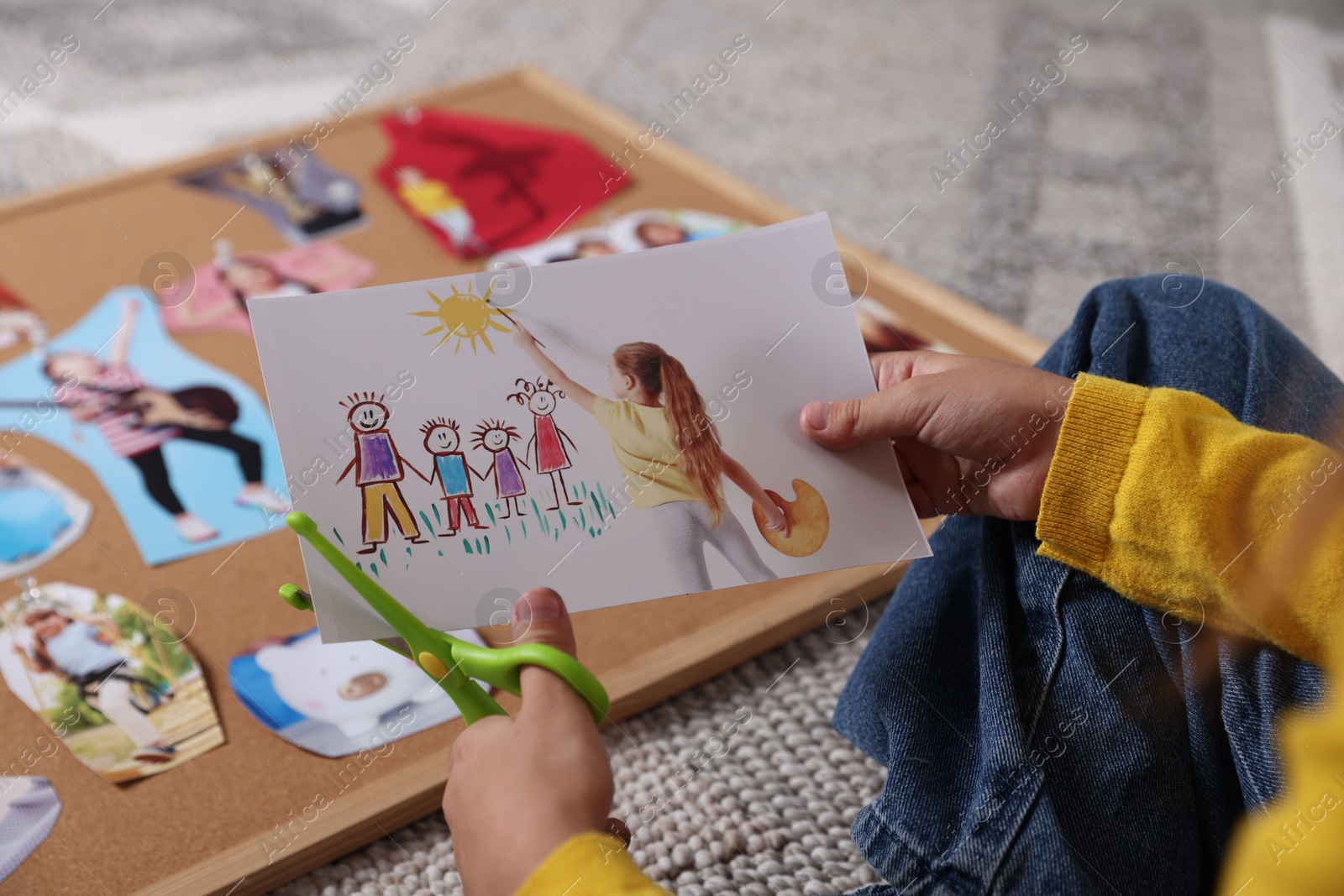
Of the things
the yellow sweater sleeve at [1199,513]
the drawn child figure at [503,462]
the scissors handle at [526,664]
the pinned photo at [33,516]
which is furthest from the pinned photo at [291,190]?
the yellow sweater sleeve at [1199,513]

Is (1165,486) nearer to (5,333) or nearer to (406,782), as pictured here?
(406,782)

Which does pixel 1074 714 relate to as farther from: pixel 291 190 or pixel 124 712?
pixel 291 190

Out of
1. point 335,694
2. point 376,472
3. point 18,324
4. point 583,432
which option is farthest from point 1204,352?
point 18,324

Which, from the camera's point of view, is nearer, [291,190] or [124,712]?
[124,712]

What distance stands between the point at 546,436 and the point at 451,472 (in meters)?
0.05

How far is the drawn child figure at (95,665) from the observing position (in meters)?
0.61

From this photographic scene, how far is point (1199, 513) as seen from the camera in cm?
47

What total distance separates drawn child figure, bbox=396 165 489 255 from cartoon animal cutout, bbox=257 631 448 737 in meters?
0.46

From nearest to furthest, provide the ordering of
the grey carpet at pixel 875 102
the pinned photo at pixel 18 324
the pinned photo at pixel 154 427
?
the pinned photo at pixel 154 427 → the pinned photo at pixel 18 324 → the grey carpet at pixel 875 102

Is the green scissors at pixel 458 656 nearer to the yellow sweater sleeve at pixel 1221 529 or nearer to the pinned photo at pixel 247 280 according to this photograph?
the yellow sweater sleeve at pixel 1221 529

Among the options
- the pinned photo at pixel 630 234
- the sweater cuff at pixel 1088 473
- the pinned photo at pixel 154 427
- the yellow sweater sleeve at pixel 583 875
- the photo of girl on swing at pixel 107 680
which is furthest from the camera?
the pinned photo at pixel 630 234

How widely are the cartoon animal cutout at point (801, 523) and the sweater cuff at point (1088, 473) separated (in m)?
0.11

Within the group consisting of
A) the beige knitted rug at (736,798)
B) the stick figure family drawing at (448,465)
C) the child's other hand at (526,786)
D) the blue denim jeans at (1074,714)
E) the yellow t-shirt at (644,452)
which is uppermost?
the stick figure family drawing at (448,465)

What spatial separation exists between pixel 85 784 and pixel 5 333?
471 mm
